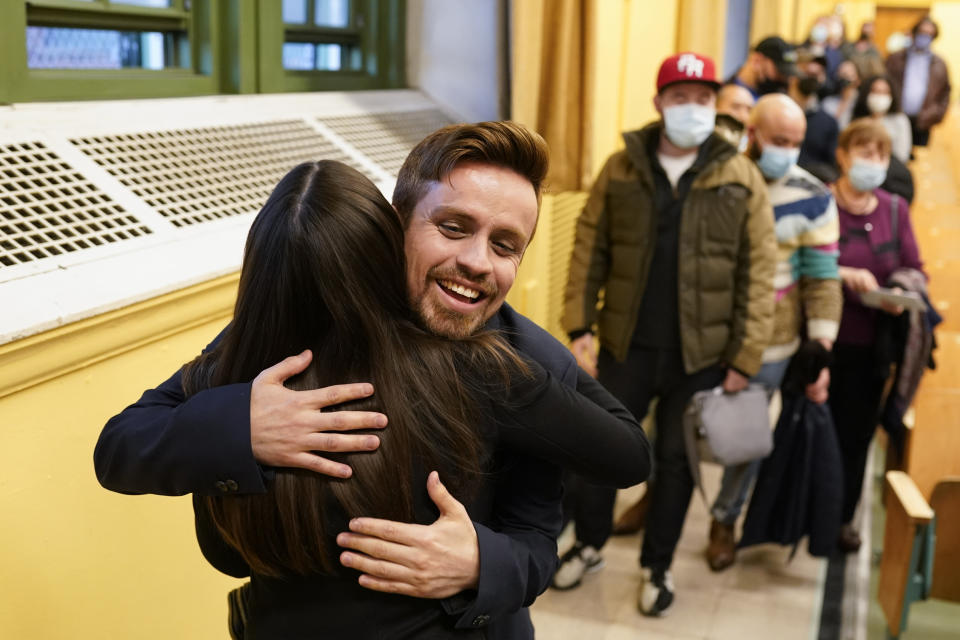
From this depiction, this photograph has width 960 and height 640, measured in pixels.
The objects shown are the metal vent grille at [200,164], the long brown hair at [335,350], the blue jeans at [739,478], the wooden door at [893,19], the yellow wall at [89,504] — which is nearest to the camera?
the long brown hair at [335,350]

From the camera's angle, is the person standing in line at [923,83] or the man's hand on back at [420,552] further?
the person standing in line at [923,83]

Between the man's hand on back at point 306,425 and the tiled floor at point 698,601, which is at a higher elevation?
the man's hand on back at point 306,425

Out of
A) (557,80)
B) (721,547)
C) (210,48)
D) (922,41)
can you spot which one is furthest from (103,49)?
(922,41)

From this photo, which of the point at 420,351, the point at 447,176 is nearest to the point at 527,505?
the point at 420,351

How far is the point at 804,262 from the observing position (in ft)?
11.1

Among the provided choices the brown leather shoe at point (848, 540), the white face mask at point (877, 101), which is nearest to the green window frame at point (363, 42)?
the brown leather shoe at point (848, 540)

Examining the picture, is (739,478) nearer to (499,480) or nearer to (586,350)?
(586,350)

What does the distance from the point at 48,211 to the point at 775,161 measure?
2376 mm

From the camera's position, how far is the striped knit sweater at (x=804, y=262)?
3.33 metres

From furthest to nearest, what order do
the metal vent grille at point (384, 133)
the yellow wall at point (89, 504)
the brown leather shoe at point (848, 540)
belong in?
the brown leather shoe at point (848, 540) → the metal vent grille at point (384, 133) → the yellow wall at point (89, 504)

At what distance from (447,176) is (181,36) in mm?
1916

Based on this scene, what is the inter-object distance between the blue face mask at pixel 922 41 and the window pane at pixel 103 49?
8.90 m

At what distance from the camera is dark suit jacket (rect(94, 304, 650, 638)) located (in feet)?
3.51

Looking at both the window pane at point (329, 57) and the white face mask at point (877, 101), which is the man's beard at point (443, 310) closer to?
the window pane at point (329, 57)
